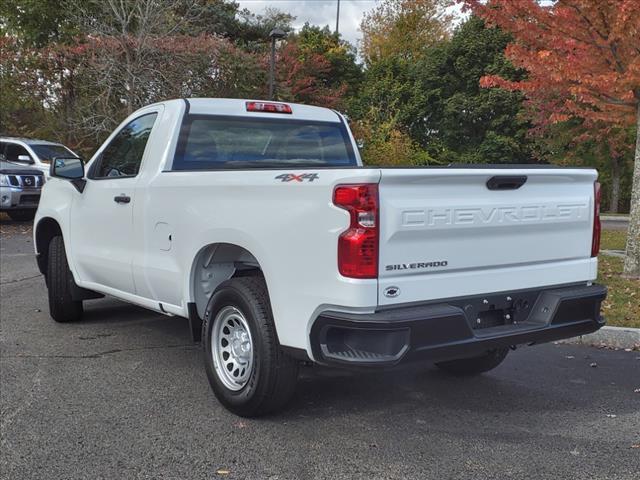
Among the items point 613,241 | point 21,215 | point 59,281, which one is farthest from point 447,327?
point 21,215

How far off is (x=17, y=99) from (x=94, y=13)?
375 cm

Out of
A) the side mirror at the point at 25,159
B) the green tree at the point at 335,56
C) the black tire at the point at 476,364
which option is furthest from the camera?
the green tree at the point at 335,56

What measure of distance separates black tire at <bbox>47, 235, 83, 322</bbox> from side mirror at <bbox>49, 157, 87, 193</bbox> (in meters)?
0.80

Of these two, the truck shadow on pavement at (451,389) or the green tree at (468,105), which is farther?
the green tree at (468,105)

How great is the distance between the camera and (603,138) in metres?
25.4

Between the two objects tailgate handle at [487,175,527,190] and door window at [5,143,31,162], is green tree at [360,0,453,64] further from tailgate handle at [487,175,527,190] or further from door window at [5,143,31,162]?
tailgate handle at [487,175,527,190]

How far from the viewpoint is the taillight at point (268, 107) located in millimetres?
4949

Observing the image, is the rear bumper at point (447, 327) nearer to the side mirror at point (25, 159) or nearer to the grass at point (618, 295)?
the grass at point (618, 295)

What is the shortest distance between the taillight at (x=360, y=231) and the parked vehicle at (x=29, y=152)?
530 inches

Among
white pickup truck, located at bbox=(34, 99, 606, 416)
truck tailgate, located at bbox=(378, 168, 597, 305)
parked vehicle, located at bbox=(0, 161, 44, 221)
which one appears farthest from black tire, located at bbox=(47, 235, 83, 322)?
parked vehicle, located at bbox=(0, 161, 44, 221)

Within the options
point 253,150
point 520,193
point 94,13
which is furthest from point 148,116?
point 94,13

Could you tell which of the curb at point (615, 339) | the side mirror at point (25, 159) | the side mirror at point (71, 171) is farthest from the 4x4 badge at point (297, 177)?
the side mirror at point (25, 159)

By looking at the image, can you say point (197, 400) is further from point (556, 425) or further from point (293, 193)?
point (556, 425)

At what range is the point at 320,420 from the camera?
3.78m
